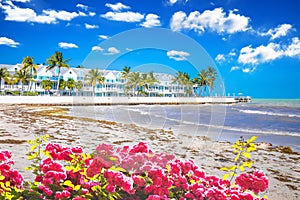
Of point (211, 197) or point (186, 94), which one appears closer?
point (211, 197)

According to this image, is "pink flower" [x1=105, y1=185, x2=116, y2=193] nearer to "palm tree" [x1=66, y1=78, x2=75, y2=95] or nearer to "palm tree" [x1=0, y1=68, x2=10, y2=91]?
"palm tree" [x1=0, y1=68, x2=10, y2=91]

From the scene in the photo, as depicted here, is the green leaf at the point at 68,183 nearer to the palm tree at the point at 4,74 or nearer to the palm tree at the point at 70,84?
the palm tree at the point at 4,74

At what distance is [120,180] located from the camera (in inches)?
90.4

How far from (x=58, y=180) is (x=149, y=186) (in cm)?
83

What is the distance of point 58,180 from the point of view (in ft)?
8.23

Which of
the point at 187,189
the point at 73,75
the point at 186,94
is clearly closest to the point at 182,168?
the point at 187,189

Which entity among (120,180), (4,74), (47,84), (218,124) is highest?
(4,74)

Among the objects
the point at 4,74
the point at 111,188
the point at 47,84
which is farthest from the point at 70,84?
the point at 111,188

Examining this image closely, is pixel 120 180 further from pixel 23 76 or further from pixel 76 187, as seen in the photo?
pixel 23 76

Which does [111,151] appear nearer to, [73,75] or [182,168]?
[182,168]

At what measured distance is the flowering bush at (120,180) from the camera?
7.96 feet

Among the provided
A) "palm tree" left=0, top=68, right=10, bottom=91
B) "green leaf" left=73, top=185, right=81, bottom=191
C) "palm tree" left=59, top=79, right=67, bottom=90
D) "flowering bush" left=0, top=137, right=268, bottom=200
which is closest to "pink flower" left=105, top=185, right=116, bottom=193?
"flowering bush" left=0, top=137, right=268, bottom=200

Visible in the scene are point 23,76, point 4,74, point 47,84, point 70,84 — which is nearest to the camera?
point 4,74

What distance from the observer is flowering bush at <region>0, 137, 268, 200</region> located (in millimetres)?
2426
